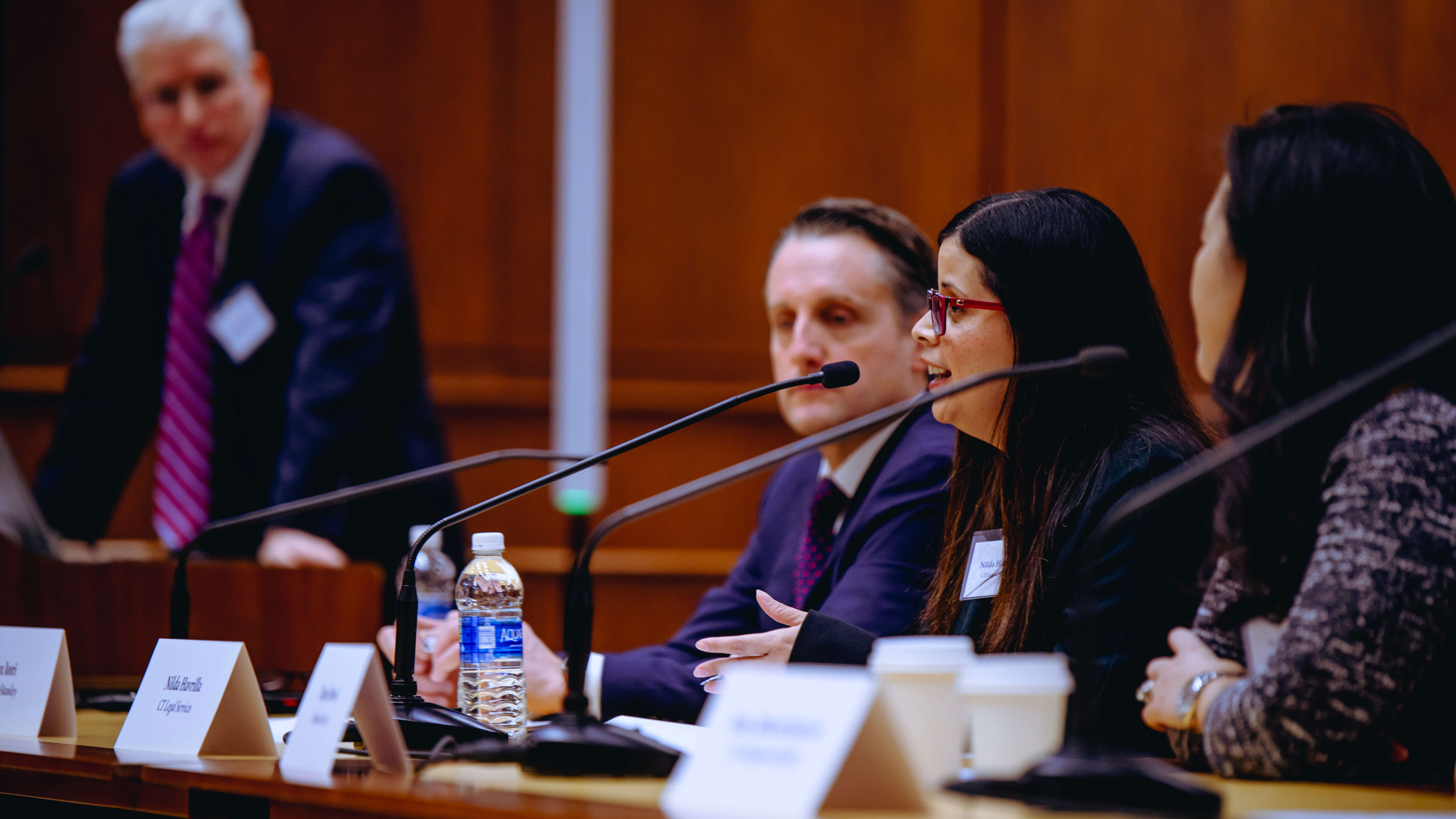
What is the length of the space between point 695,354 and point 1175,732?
3.00m

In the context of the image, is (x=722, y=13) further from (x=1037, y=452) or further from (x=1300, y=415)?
(x=1300, y=415)

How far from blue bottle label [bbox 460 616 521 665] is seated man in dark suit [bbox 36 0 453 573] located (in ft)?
4.64

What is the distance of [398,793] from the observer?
1054 millimetres

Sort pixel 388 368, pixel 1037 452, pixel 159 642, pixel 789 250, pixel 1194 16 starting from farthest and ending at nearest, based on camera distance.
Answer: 1. pixel 1194 16
2. pixel 388 368
3. pixel 789 250
4. pixel 1037 452
5. pixel 159 642

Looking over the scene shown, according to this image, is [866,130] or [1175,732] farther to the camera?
[866,130]

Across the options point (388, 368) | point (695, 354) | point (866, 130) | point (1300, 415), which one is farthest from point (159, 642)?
point (866, 130)

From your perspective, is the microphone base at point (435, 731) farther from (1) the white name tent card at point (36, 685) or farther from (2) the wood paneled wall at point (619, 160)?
(2) the wood paneled wall at point (619, 160)

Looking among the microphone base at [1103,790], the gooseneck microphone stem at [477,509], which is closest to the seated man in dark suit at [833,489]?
the gooseneck microphone stem at [477,509]

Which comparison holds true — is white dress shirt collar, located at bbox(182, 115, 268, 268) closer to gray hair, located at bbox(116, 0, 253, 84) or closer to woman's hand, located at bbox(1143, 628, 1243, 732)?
gray hair, located at bbox(116, 0, 253, 84)

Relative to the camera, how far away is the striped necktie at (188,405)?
3260 mm

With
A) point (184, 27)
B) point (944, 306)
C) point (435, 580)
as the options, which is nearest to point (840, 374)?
point (944, 306)

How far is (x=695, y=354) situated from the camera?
4.21 m

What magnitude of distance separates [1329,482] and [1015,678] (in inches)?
16.7

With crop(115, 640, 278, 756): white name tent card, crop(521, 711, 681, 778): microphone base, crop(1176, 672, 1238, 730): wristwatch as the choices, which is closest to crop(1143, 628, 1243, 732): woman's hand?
crop(1176, 672, 1238, 730): wristwatch
